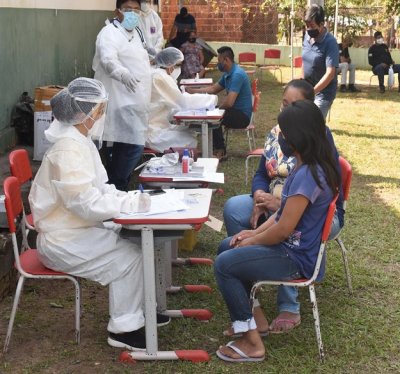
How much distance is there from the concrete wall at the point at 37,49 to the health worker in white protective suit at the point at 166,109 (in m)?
1.31

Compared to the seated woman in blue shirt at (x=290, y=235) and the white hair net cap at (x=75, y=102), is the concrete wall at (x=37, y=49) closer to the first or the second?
the white hair net cap at (x=75, y=102)

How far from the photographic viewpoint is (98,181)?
376 centimetres

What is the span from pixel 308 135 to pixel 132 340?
1351 mm

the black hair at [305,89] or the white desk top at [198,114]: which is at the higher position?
the black hair at [305,89]

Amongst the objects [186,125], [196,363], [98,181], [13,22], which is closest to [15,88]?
[13,22]

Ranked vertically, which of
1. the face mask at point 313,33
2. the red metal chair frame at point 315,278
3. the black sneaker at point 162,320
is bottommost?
the black sneaker at point 162,320

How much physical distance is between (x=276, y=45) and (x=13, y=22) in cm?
1415

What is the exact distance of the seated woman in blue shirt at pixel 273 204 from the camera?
4.05 m

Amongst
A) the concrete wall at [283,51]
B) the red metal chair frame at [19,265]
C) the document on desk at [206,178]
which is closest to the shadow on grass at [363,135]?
the document on desk at [206,178]

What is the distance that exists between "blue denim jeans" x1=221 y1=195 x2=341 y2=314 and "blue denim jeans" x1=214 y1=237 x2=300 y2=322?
1.70 ft

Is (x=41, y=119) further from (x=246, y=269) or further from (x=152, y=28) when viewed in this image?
(x=246, y=269)

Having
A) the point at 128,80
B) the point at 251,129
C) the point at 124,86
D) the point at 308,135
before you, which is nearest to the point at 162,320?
the point at 308,135

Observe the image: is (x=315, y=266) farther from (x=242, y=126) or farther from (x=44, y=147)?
(x=242, y=126)

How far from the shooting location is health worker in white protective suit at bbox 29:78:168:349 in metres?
3.53
